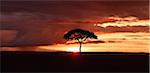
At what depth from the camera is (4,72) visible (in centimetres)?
2047

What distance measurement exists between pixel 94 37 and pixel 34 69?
30.2 meters

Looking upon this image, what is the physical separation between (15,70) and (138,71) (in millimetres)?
5193

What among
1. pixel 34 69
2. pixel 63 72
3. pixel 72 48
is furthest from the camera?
pixel 72 48

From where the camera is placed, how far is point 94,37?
170 ft

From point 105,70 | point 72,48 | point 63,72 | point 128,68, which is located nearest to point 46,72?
point 63,72

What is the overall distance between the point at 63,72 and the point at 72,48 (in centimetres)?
2897

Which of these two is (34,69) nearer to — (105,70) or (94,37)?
(105,70)

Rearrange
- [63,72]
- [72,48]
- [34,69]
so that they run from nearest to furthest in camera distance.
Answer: [63,72] → [34,69] → [72,48]

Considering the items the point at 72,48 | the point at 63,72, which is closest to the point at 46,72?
the point at 63,72

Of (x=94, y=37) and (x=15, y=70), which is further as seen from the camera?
(x=94, y=37)

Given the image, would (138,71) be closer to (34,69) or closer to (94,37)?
(34,69)

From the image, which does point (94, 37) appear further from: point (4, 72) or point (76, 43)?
point (4, 72)

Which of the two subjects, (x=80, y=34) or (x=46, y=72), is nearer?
(x=46, y=72)

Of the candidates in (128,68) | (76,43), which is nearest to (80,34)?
(76,43)
